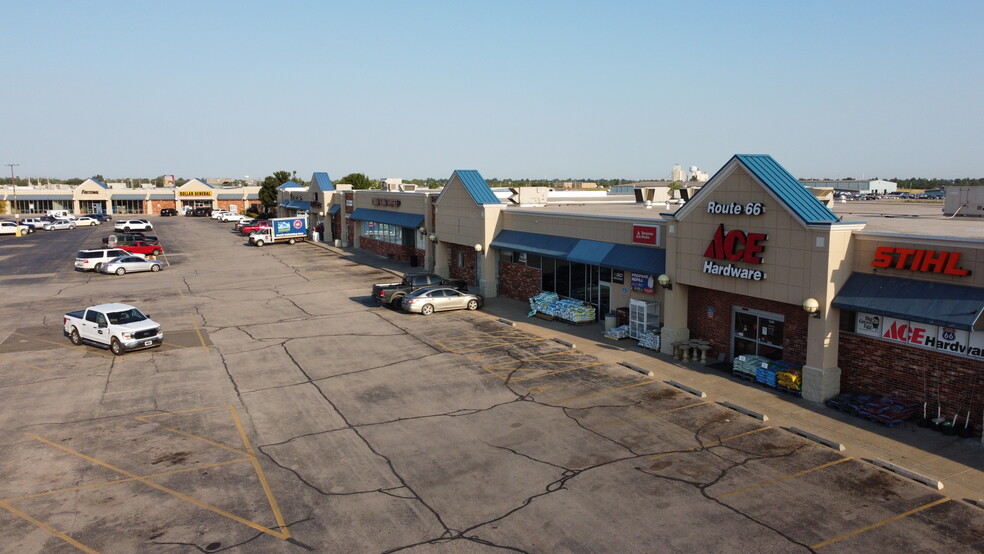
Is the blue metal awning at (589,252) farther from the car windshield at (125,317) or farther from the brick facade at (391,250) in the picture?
the brick facade at (391,250)

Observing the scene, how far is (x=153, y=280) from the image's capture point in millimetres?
45219

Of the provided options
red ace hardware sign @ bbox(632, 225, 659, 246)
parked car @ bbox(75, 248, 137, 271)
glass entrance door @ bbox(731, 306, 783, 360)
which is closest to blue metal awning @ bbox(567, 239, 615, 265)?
red ace hardware sign @ bbox(632, 225, 659, 246)

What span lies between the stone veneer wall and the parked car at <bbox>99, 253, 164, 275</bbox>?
45.9 meters

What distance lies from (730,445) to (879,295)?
628 centimetres

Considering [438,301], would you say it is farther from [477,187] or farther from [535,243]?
[477,187]

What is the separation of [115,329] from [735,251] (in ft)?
76.2

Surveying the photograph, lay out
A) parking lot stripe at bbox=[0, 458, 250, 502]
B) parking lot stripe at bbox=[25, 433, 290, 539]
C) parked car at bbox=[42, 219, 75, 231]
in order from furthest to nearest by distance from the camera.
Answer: parked car at bbox=[42, 219, 75, 231] → parking lot stripe at bbox=[0, 458, 250, 502] → parking lot stripe at bbox=[25, 433, 290, 539]

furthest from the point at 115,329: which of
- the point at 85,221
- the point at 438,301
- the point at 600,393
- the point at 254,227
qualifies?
the point at 85,221

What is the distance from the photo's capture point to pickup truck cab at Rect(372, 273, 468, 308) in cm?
3469

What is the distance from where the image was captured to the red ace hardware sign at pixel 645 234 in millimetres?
27062

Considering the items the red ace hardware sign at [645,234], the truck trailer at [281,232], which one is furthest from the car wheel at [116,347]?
the truck trailer at [281,232]

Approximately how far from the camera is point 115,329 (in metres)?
26.0

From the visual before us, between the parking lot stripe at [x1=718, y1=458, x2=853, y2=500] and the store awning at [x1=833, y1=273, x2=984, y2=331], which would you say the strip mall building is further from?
the parking lot stripe at [x1=718, y1=458, x2=853, y2=500]

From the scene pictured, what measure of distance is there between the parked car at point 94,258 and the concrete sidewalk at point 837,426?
37.2 m
